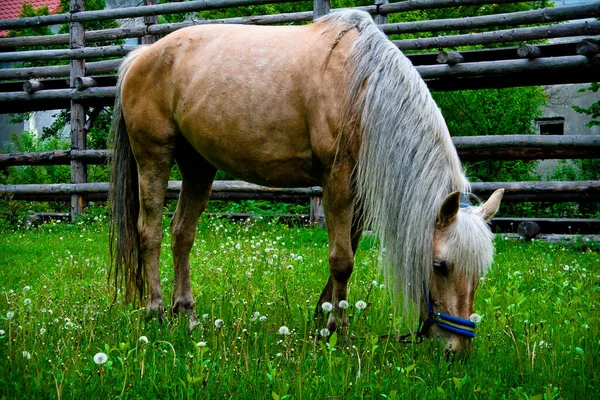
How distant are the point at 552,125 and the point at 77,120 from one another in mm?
13263

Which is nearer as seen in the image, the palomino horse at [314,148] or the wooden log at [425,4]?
the palomino horse at [314,148]

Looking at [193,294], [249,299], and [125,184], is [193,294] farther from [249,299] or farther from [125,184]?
[125,184]

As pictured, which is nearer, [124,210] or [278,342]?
[278,342]

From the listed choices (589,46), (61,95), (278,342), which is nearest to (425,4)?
(589,46)

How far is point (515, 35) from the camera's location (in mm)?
9078

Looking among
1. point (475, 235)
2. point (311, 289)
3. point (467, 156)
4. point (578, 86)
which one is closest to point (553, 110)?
point (578, 86)

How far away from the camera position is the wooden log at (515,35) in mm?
8711

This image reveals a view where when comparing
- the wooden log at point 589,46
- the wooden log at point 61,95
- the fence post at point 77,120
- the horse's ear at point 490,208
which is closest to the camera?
the horse's ear at point 490,208

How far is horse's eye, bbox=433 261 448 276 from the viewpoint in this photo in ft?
11.1

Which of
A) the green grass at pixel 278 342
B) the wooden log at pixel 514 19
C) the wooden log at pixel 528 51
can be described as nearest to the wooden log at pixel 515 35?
the wooden log at pixel 514 19

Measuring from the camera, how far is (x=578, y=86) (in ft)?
56.2

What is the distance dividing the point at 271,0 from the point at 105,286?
6509 millimetres

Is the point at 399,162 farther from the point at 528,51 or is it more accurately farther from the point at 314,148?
the point at 528,51

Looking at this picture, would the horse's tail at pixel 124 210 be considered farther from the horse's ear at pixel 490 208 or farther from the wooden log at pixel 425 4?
the wooden log at pixel 425 4
